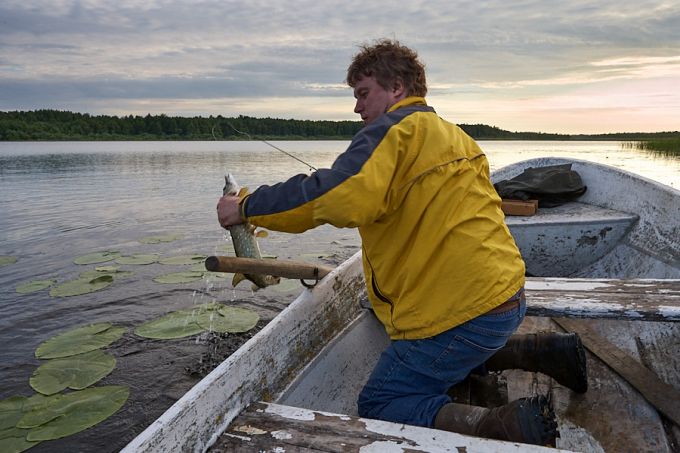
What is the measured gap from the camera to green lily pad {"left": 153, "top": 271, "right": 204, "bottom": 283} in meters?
7.20

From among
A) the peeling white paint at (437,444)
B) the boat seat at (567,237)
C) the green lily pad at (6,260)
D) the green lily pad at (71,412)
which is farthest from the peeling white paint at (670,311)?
the green lily pad at (6,260)

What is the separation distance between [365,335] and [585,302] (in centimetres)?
139

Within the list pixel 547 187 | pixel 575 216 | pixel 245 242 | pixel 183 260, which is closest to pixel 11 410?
pixel 245 242

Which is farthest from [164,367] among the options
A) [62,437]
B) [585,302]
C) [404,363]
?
[585,302]

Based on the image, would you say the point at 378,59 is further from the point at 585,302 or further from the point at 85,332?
the point at 85,332

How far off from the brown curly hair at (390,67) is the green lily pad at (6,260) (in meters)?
7.91

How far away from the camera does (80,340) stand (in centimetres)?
518

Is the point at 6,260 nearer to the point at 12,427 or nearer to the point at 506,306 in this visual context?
the point at 12,427

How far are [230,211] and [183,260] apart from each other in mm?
6472

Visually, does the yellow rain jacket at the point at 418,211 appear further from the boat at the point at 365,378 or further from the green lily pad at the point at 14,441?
the green lily pad at the point at 14,441

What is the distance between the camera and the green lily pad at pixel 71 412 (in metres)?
3.67

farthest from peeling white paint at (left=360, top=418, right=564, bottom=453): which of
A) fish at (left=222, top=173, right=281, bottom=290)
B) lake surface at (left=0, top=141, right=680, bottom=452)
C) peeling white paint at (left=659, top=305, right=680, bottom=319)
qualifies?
lake surface at (left=0, top=141, right=680, bottom=452)

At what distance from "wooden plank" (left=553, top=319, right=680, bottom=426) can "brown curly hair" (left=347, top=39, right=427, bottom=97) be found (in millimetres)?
2136

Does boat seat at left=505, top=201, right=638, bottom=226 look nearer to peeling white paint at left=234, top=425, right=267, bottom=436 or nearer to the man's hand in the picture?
the man's hand
